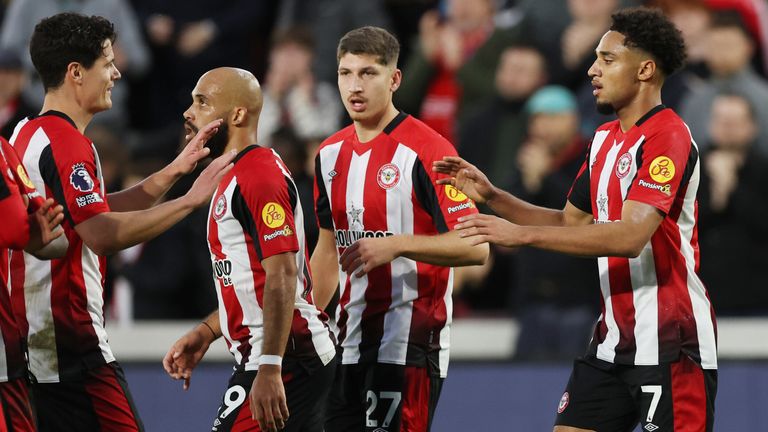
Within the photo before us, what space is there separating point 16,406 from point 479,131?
5.54 meters

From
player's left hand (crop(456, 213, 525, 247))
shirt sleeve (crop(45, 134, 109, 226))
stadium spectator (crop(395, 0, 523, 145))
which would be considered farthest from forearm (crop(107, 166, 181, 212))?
stadium spectator (crop(395, 0, 523, 145))

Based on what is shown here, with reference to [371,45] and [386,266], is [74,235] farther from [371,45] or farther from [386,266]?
[371,45]

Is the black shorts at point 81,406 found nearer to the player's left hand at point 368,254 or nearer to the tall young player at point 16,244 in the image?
the tall young player at point 16,244

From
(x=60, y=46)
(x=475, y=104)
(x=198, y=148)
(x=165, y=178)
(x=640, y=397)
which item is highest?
(x=60, y=46)

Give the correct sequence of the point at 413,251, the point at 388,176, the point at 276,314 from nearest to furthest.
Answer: the point at 276,314, the point at 413,251, the point at 388,176

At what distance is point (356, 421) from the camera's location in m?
5.93

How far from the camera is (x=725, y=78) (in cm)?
964

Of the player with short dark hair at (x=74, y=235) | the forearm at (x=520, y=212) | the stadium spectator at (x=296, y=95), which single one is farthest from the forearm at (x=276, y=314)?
the stadium spectator at (x=296, y=95)

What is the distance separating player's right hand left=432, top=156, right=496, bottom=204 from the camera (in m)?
5.70

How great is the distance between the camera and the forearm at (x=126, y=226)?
5.30 meters

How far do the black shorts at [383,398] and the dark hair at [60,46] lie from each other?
1.85 m

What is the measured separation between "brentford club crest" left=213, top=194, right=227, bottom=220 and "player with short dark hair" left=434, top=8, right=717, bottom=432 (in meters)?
0.98

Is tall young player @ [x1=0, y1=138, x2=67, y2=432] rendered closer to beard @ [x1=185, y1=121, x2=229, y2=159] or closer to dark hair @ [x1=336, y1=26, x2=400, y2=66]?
beard @ [x1=185, y1=121, x2=229, y2=159]

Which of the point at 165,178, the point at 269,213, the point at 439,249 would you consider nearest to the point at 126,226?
the point at 165,178
